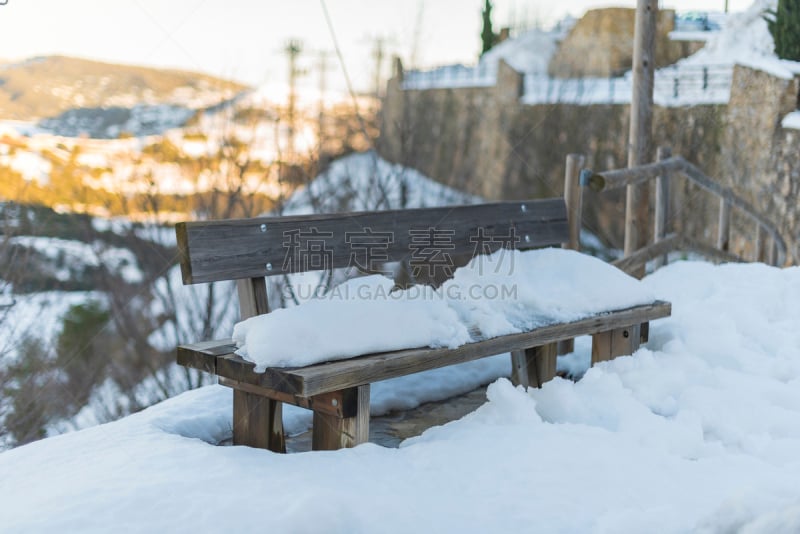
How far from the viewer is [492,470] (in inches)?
94.7

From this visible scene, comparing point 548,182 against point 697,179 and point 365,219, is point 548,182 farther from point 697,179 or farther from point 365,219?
point 365,219

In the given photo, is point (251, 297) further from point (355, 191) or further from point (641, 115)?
point (355, 191)

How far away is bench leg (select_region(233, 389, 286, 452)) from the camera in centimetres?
271

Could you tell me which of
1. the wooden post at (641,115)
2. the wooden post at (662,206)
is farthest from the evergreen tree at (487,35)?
the wooden post at (662,206)

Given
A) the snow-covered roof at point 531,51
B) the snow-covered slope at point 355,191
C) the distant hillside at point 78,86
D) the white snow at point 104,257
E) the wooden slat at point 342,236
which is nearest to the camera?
the wooden slat at point 342,236

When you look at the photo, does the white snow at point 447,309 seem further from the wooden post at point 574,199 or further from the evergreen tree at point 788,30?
the evergreen tree at point 788,30

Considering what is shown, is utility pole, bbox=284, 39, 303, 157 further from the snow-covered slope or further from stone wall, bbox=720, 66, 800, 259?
stone wall, bbox=720, 66, 800, 259

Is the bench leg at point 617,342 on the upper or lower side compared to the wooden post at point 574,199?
lower

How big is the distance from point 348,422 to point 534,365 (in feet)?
4.39

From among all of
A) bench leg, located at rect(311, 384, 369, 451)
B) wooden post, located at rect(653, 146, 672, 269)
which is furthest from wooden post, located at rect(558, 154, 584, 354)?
bench leg, located at rect(311, 384, 369, 451)

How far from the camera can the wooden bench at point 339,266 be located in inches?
100

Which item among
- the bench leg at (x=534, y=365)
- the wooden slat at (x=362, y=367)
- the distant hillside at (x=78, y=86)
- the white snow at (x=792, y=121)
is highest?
the distant hillside at (x=78, y=86)

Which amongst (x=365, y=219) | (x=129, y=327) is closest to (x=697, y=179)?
(x=365, y=219)

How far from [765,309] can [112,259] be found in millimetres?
11248
